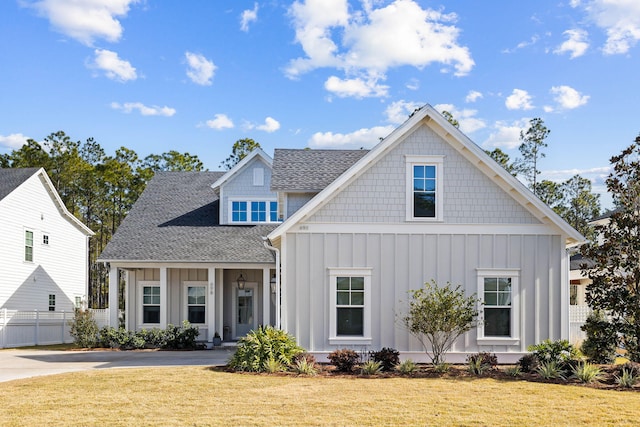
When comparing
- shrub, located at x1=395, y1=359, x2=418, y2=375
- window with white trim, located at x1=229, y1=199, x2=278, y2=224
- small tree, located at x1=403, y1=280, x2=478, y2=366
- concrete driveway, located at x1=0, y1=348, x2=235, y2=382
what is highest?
window with white trim, located at x1=229, y1=199, x2=278, y2=224

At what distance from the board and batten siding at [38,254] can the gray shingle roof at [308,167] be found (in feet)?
43.4

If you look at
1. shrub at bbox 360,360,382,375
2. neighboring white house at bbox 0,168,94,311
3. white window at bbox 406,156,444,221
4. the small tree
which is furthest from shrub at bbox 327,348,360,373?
neighboring white house at bbox 0,168,94,311

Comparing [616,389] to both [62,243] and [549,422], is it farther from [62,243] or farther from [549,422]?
[62,243]

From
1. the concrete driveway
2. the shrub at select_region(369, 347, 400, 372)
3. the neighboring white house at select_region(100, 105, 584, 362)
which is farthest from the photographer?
the neighboring white house at select_region(100, 105, 584, 362)

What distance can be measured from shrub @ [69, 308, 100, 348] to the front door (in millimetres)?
5408

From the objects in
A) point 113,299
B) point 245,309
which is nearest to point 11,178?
point 113,299

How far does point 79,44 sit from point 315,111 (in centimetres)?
954

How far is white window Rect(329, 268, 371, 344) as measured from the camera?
1772 centimetres

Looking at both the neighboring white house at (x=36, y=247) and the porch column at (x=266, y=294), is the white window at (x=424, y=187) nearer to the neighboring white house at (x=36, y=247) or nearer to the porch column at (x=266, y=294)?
the porch column at (x=266, y=294)

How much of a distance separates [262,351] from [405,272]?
4.58 meters

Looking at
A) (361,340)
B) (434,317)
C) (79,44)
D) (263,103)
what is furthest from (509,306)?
(79,44)

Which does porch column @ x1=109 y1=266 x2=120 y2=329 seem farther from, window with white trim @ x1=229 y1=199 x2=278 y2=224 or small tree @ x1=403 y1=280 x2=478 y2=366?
small tree @ x1=403 y1=280 x2=478 y2=366

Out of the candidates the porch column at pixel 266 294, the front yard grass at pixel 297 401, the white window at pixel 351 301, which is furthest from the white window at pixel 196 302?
the front yard grass at pixel 297 401

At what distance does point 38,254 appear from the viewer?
30.8 m
